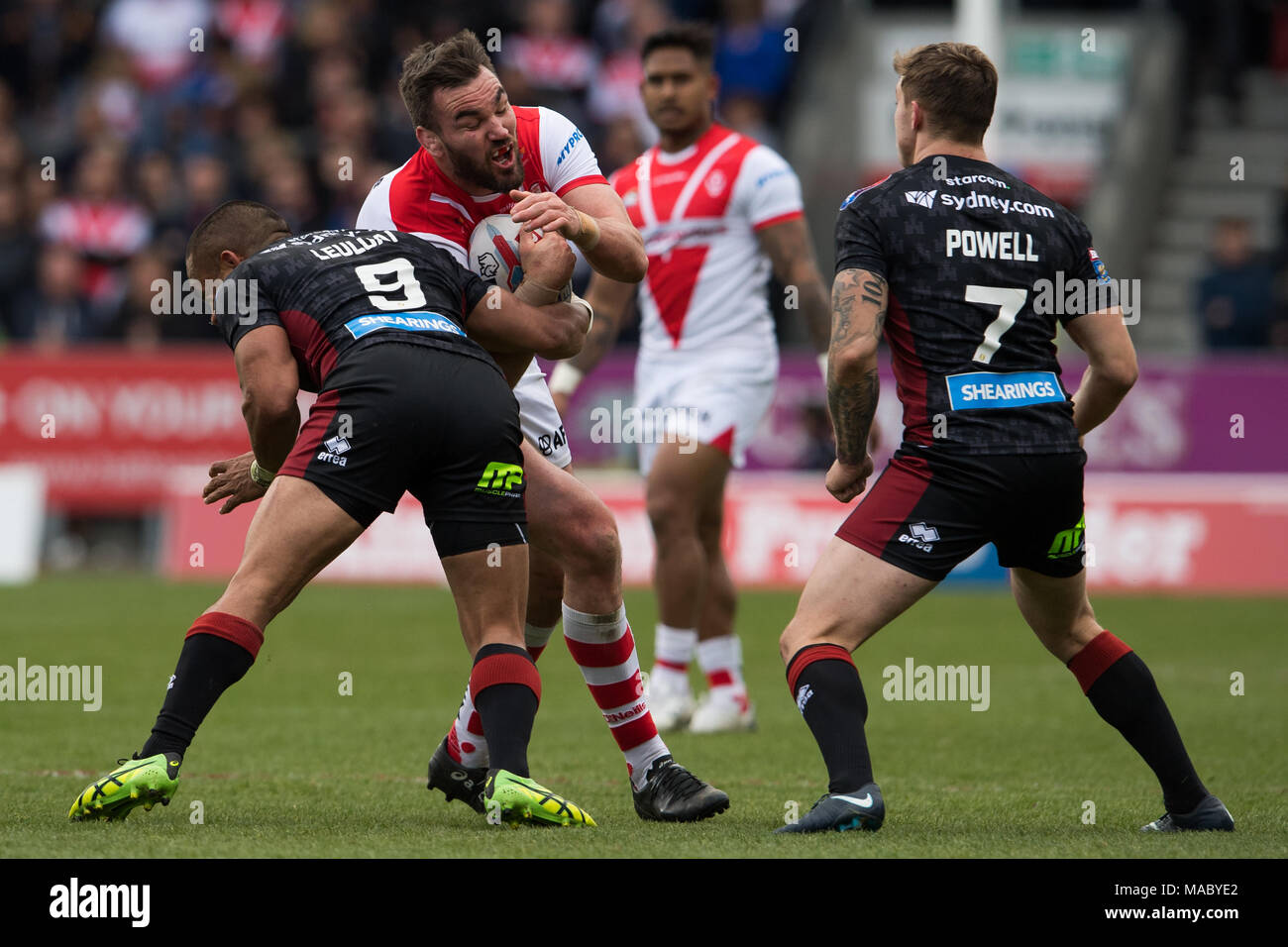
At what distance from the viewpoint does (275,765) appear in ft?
22.5

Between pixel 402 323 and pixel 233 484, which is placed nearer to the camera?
pixel 402 323

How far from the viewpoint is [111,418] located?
679 inches

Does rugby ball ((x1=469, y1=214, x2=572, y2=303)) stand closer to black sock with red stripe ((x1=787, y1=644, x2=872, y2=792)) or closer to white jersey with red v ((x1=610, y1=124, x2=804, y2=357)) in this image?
black sock with red stripe ((x1=787, y1=644, x2=872, y2=792))

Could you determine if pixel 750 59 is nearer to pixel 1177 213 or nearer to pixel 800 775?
pixel 1177 213

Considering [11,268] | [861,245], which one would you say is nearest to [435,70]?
[861,245]

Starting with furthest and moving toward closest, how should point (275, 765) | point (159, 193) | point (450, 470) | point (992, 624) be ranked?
point (159, 193)
point (992, 624)
point (275, 765)
point (450, 470)

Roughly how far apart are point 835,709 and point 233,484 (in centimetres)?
192

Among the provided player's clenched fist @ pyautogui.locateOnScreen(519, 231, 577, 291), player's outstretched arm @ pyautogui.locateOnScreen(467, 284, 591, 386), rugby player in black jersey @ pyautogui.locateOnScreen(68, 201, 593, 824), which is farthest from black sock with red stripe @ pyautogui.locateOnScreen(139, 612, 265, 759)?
player's clenched fist @ pyautogui.locateOnScreen(519, 231, 577, 291)

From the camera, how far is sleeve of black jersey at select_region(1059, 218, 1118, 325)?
5293mm

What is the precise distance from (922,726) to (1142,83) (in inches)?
546

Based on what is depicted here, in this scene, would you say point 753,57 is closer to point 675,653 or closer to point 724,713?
point 675,653

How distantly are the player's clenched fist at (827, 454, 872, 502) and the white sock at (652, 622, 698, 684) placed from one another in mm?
3110

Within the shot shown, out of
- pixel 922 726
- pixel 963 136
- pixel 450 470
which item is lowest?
pixel 922 726
